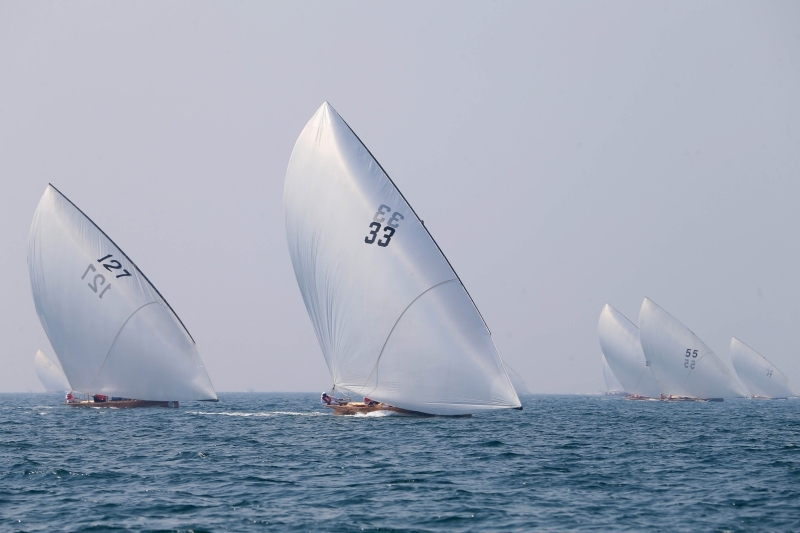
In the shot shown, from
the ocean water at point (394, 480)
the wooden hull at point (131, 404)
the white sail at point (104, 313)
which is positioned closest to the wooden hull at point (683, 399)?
the white sail at point (104, 313)

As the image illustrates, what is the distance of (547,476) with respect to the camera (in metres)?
28.1

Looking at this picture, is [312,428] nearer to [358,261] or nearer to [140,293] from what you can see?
[358,261]

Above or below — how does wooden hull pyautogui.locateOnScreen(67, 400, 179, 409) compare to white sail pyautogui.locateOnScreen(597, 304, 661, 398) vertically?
below

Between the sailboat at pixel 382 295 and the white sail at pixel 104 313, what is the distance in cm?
1827

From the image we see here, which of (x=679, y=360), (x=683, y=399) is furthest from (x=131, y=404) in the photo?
(x=683, y=399)

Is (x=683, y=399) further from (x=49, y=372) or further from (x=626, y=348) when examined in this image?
(x=49, y=372)

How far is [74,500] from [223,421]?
104 feet

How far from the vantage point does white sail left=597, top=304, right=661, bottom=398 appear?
127 meters

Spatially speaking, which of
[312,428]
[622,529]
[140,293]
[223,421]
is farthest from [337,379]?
[622,529]

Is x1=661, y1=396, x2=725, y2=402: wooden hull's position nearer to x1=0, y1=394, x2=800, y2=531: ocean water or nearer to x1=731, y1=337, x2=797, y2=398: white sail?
x1=731, y1=337, x2=797, y2=398: white sail

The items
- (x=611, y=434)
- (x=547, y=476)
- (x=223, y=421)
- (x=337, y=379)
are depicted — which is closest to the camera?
(x=547, y=476)

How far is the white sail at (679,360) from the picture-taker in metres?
109

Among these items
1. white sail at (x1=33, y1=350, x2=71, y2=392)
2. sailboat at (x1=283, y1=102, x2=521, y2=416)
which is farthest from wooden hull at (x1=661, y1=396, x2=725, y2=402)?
white sail at (x1=33, y1=350, x2=71, y2=392)

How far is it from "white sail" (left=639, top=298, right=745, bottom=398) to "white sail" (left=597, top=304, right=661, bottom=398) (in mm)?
13525
